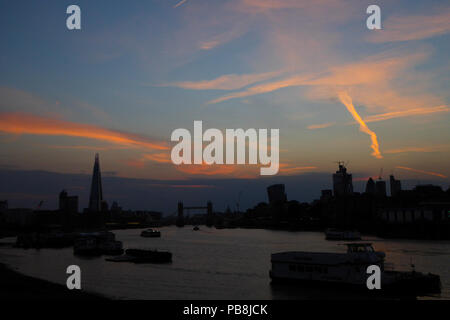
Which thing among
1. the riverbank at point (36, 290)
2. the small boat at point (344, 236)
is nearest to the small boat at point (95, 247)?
the riverbank at point (36, 290)

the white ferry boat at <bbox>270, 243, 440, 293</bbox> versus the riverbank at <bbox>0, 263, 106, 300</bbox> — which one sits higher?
the white ferry boat at <bbox>270, 243, 440, 293</bbox>

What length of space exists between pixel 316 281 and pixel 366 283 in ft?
17.0

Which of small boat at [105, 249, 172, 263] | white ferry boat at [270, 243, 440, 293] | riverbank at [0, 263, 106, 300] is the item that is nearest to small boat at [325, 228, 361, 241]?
small boat at [105, 249, 172, 263]

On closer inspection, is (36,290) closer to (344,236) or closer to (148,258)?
(148,258)

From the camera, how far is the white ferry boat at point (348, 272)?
122 feet

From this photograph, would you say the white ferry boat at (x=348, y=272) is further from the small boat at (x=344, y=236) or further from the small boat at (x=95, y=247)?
the small boat at (x=344, y=236)

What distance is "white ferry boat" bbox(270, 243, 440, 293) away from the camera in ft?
122

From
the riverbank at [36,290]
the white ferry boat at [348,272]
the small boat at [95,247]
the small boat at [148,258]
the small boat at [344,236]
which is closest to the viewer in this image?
the riverbank at [36,290]

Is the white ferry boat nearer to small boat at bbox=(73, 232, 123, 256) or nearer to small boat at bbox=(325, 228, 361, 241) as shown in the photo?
small boat at bbox=(73, 232, 123, 256)

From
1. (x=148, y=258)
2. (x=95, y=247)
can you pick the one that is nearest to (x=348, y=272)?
(x=148, y=258)


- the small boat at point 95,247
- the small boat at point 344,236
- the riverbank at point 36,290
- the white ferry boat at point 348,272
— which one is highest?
the white ferry boat at point 348,272

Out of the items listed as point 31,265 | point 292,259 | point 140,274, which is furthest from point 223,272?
point 31,265

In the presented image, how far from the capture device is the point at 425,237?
14212 centimetres

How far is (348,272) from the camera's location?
38.8 metres
